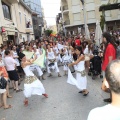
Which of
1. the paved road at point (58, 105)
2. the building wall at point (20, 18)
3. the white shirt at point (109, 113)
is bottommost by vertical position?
the paved road at point (58, 105)

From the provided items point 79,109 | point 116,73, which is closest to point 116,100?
point 116,73

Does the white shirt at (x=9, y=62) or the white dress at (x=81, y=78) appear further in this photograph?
the white shirt at (x=9, y=62)

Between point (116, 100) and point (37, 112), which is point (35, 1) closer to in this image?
point (37, 112)

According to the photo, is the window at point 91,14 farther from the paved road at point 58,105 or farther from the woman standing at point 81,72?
the woman standing at point 81,72

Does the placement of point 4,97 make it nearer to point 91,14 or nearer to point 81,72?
point 81,72

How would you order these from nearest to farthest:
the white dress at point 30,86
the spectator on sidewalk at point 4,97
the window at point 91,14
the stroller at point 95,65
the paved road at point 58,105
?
the paved road at point 58,105 → the spectator on sidewalk at point 4,97 → the white dress at point 30,86 → the stroller at point 95,65 → the window at point 91,14

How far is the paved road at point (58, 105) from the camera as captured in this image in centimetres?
559

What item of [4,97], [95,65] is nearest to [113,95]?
[4,97]

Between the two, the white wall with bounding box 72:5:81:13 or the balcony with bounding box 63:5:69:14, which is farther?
the balcony with bounding box 63:5:69:14

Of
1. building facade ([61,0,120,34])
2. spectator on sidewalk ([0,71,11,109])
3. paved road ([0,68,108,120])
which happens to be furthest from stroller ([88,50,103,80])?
building facade ([61,0,120,34])

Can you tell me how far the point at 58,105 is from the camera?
632 cm

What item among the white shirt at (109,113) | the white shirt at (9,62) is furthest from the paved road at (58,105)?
the white shirt at (109,113)

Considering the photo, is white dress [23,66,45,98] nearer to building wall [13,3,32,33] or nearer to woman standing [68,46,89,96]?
woman standing [68,46,89,96]

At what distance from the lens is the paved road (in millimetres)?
5590
